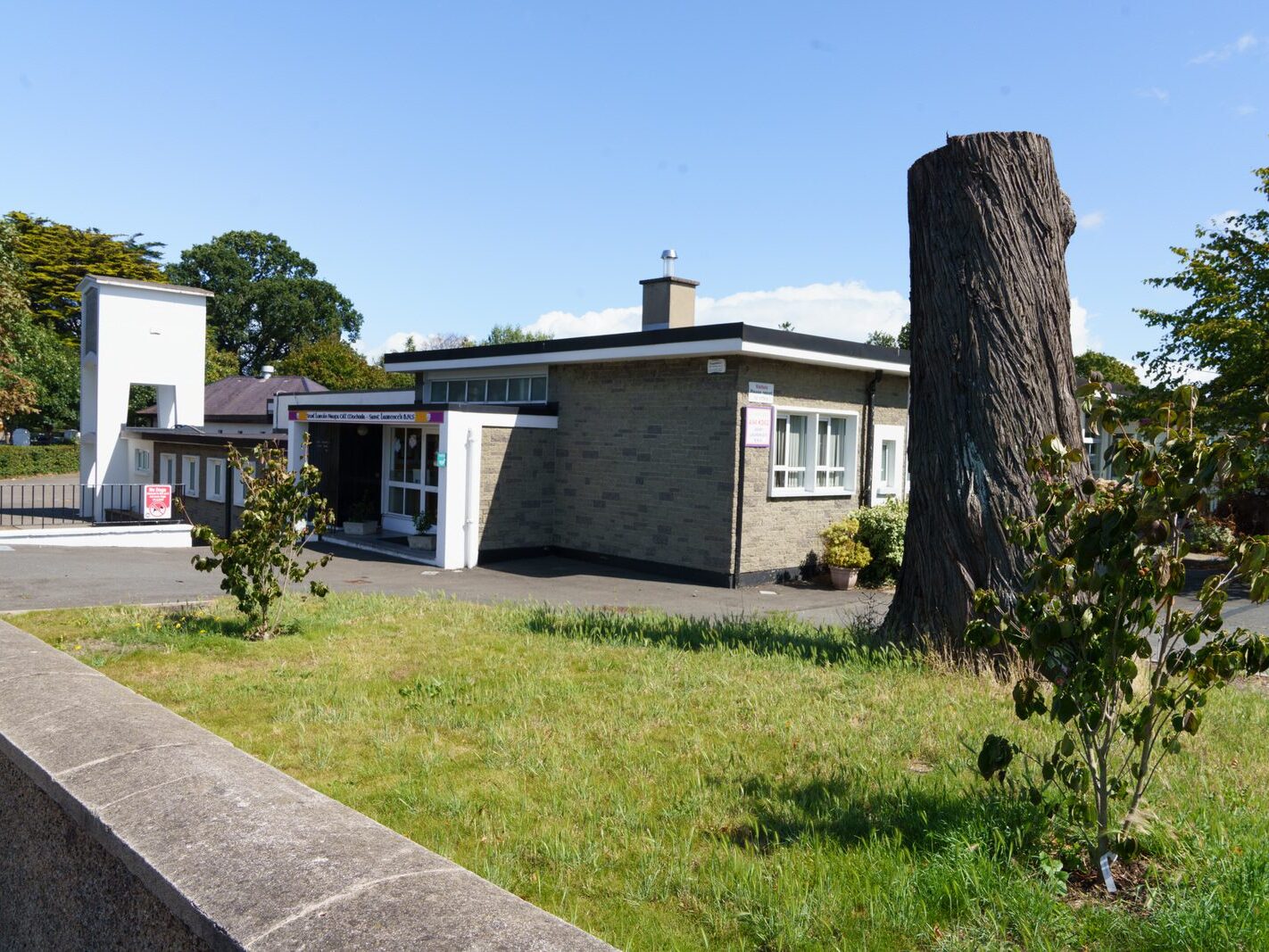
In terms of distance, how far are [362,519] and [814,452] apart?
408 inches

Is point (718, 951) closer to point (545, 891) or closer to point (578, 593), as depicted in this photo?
point (545, 891)

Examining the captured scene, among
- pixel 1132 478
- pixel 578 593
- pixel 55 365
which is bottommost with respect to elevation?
pixel 578 593

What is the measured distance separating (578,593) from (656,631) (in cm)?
552

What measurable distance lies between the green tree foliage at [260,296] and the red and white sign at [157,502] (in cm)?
5218

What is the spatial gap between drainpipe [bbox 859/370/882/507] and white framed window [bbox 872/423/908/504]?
0.46 feet

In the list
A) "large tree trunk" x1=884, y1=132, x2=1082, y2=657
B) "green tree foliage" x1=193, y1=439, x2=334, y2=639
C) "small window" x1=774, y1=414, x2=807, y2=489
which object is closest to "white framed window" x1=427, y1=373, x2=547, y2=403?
"small window" x1=774, y1=414, x2=807, y2=489

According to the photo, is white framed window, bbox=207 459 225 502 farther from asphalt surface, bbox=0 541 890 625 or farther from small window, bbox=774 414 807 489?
small window, bbox=774 414 807 489

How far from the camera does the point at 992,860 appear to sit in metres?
3.72

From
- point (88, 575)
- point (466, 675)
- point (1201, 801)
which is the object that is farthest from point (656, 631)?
point (88, 575)

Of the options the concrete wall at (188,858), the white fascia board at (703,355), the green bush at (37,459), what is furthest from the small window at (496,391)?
the green bush at (37,459)

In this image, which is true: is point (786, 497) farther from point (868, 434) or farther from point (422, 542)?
point (422, 542)

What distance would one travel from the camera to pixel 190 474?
2795cm

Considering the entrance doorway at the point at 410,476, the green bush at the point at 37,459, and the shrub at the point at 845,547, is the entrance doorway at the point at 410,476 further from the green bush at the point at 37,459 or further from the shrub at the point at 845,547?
the green bush at the point at 37,459

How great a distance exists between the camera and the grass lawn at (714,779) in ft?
11.1
